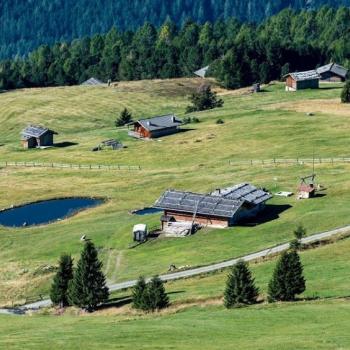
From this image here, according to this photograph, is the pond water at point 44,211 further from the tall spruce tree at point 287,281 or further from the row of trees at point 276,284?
the tall spruce tree at point 287,281

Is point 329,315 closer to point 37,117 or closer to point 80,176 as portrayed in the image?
point 80,176

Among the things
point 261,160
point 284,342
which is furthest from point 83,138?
point 284,342

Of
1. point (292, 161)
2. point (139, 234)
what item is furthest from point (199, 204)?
point (292, 161)

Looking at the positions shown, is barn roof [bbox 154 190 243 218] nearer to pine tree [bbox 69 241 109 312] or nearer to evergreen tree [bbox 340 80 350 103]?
pine tree [bbox 69 241 109 312]

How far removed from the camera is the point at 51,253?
97625mm

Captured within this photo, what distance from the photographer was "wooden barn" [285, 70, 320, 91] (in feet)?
637

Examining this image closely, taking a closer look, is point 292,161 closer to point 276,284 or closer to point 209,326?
point 276,284

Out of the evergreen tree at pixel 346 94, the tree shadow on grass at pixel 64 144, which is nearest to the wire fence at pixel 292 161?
the tree shadow on grass at pixel 64 144

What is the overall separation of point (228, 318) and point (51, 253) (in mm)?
38731

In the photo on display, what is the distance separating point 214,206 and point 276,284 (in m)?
34.3

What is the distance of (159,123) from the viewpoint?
525 feet

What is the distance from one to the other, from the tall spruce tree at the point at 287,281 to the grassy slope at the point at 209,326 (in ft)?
3.45

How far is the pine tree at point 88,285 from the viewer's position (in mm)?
74750

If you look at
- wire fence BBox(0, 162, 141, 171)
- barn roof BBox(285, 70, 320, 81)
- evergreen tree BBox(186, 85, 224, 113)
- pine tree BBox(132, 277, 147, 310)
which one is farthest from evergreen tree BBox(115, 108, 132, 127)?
pine tree BBox(132, 277, 147, 310)
